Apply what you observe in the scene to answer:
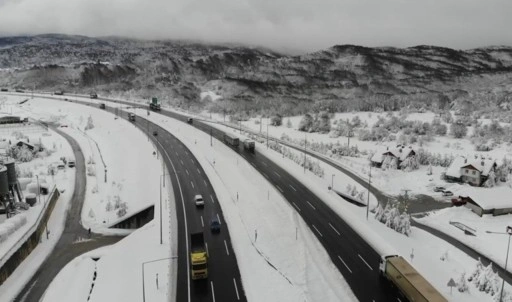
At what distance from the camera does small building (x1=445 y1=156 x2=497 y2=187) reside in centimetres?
8544

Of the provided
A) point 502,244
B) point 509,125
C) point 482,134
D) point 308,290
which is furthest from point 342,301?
point 509,125

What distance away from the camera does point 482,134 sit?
128750 mm

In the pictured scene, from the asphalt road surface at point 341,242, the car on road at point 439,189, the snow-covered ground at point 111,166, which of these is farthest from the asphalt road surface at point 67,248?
the car on road at point 439,189

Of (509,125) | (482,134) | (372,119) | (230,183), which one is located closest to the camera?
(230,183)

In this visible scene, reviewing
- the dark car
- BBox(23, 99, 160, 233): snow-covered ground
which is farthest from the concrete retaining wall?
the dark car

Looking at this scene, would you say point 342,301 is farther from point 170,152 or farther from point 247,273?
point 170,152

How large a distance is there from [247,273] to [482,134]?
359 feet

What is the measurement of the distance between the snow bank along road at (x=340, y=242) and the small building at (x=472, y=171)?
34712mm

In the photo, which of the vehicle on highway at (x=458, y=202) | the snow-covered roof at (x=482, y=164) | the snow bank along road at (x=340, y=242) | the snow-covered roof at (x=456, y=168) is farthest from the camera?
the snow-covered roof at (x=456, y=168)

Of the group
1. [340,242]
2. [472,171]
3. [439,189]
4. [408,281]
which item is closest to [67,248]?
[340,242]

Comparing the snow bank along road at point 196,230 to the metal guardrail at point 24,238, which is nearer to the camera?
the snow bank along road at point 196,230

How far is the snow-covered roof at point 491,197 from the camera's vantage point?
69206 millimetres

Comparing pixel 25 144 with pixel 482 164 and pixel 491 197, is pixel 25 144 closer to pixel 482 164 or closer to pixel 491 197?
pixel 491 197

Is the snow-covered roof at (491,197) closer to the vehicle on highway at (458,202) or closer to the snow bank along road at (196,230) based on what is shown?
the vehicle on highway at (458,202)
